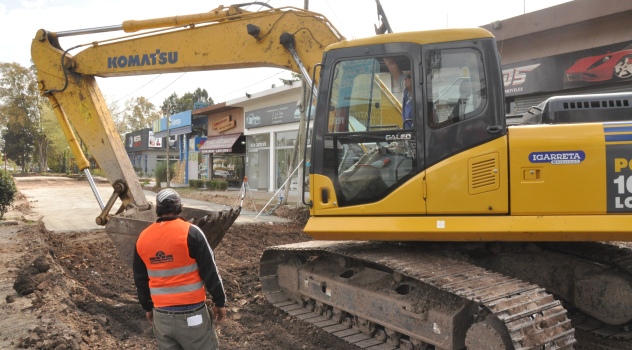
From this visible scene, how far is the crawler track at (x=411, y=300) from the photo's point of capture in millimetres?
3570

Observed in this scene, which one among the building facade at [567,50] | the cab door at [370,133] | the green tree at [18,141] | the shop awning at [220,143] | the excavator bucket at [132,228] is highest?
the green tree at [18,141]

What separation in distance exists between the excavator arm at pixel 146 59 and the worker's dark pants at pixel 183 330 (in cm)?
248

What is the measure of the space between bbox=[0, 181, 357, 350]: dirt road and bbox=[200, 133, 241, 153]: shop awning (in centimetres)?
2001

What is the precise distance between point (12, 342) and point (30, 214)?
495 inches

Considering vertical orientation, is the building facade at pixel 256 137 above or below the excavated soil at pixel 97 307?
above

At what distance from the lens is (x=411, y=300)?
14.1 feet

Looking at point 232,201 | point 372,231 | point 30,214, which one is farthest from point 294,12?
point 232,201

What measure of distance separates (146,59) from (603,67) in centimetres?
969

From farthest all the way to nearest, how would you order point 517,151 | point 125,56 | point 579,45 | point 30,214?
point 30,214
point 579,45
point 125,56
point 517,151

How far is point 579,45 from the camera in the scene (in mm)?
11953

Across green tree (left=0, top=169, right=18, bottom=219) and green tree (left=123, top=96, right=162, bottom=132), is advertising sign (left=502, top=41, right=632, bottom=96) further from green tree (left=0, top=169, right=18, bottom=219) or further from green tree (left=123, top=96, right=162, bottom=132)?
green tree (left=123, top=96, right=162, bottom=132)

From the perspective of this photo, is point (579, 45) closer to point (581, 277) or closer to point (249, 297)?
point (581, 277)

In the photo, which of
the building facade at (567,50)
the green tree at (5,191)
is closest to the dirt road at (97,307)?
the green tree at (5,191)

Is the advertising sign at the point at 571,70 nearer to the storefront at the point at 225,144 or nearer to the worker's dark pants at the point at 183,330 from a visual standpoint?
the worker's dark pants at the point at 183,330
